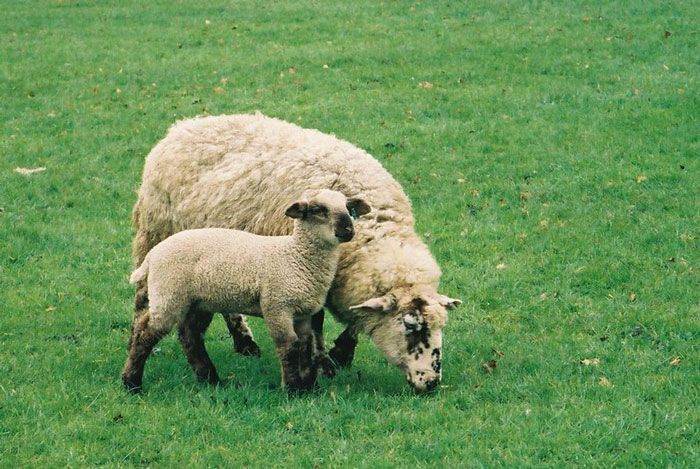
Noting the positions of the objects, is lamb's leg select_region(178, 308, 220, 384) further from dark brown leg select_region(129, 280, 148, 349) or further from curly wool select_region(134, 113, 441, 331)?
dark brown leg select_region(129, 280, 148, 349)

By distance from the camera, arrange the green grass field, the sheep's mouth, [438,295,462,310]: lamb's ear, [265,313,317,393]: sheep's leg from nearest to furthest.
Result: the green grass field
the sheep's mouth
[265,313,317,393]: sheep's leg
[438,295,462,310]: lamb's ear

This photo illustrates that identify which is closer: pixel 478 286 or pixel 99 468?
pixel 99 468

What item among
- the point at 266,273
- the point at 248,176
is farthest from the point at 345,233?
the point at 248,176

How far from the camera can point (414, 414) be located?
7.09 m

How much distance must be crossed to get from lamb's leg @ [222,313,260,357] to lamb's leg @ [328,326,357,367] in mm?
864

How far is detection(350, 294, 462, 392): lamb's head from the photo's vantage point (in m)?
7.54

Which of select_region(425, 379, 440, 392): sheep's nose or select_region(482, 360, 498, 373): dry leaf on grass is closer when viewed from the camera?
select_region(425, 379, 440, 392): sheep's nose

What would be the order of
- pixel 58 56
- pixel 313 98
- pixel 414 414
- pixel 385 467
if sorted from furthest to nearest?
pixel 58 56, pixel 313 98, pixel 414 414, pixel 385 467

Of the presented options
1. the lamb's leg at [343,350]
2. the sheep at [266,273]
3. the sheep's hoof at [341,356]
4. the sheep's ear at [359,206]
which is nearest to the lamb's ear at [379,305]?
the sheep at [266,273]

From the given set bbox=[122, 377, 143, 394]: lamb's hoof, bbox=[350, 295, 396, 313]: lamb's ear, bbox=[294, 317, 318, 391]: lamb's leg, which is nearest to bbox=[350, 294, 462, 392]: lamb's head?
bbox=[350, 295, 396, 313]: lamb's ear

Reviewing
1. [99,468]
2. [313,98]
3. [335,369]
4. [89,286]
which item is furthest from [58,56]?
[99,468]

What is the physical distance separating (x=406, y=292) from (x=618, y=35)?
46.9 ft

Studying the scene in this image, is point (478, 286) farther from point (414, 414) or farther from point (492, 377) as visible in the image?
point (414, 414)

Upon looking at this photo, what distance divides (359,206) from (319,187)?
0.61 m
